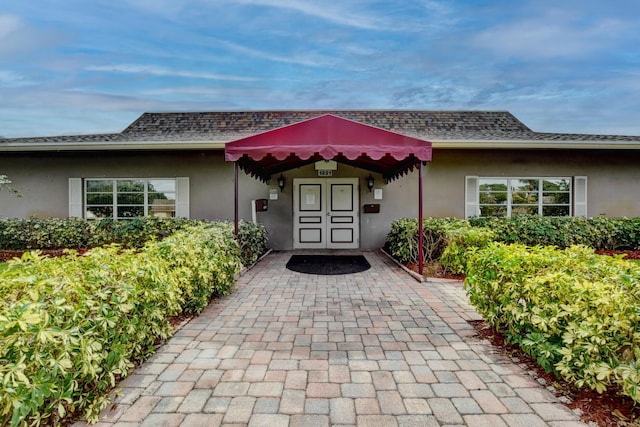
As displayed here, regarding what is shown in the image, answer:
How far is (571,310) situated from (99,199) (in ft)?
34.9

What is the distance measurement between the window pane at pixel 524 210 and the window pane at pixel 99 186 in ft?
37.0

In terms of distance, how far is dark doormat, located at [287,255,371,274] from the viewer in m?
6.87

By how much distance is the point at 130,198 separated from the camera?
928 cm

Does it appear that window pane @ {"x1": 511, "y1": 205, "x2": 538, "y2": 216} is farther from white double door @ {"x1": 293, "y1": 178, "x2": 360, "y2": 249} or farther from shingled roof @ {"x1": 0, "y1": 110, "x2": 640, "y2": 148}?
white double door @ {"x1": 293, "y1": 178, "x2": 360, "y2": 249}

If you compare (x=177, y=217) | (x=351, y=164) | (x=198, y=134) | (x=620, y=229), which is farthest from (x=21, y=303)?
(x=620, y=229)

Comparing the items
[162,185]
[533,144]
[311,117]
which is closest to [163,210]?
[162,185]

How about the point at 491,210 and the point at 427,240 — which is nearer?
the point at 427,240

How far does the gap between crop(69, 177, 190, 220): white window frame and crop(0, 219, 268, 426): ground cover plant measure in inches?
229

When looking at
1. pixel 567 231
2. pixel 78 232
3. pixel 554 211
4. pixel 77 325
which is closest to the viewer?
pixel 77 325

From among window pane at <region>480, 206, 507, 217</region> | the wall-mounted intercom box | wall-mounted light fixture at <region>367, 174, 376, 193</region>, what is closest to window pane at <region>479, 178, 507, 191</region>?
window pane at <region>480, 206, 507, 217</region>

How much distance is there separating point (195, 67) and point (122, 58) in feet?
7.85

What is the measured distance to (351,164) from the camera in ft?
30.4

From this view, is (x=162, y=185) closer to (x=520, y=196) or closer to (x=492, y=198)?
(x=492, y=198)

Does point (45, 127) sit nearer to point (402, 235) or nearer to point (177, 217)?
point (177, 217)
